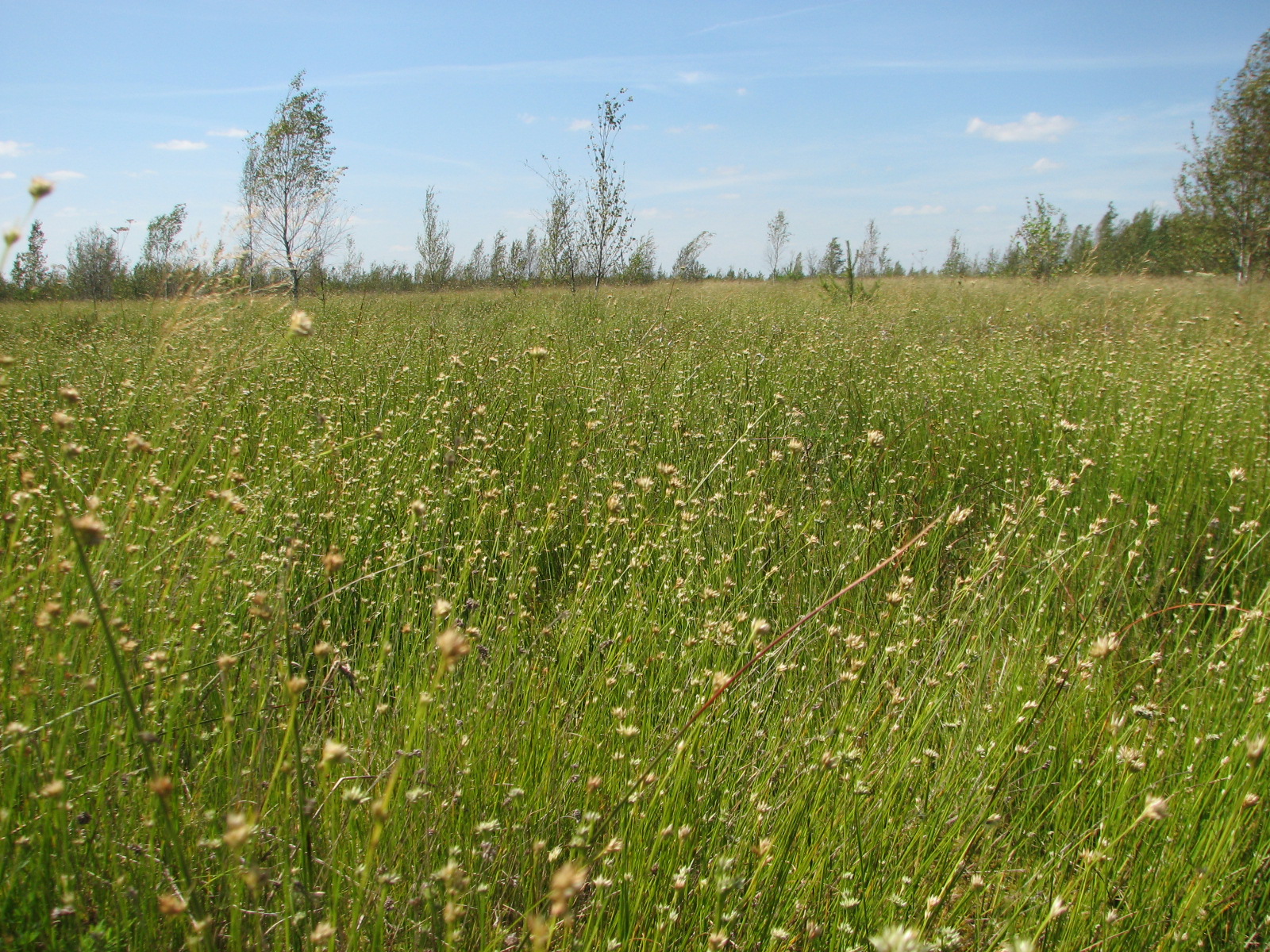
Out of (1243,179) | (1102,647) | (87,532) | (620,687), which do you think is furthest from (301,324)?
(1243,179)

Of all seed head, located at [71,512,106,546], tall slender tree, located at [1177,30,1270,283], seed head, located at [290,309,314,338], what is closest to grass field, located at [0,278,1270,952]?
seed head, located at [71,512,106,546]

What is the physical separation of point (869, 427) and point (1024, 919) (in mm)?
2872

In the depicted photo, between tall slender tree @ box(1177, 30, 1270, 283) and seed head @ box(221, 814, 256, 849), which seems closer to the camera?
seed head @ box(221, 814, 256, 849)

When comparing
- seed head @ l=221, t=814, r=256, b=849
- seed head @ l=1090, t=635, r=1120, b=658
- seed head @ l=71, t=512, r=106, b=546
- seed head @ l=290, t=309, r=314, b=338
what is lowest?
seed head @ l=1090, t=635, r=1120, b=658

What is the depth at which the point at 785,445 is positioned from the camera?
3.71 m

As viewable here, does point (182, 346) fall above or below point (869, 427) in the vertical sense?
above

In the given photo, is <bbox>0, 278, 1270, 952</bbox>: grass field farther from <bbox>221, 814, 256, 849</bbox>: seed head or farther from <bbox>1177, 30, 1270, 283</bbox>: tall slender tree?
<bbox>1177, 30, 1270, 283</bbox>: tall slender tree

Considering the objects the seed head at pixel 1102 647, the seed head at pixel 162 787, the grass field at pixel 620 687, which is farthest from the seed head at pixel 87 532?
the seed head at pixel 1102 647

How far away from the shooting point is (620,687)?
6.07 feet

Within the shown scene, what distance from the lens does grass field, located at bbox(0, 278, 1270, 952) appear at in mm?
A: 1175

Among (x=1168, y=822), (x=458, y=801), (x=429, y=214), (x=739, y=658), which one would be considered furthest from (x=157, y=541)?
(x=429, y=214)

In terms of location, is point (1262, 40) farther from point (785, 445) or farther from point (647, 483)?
point (647, 483)

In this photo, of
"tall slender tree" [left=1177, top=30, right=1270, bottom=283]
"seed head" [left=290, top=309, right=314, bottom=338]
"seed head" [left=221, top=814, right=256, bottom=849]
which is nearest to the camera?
"seed head" [left=221, top=814, right=256, bottom=849]

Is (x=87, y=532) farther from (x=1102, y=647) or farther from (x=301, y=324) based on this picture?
(x=1102, y=647)
